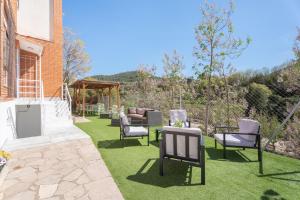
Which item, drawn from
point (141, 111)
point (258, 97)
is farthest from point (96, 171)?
point (141, 111)

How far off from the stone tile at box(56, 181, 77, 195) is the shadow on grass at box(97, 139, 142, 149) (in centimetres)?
218

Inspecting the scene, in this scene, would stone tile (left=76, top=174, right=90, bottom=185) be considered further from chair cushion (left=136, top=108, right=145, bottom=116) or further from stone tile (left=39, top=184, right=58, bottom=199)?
chair cushion (left=136, top=108, right=145, bottom=116)

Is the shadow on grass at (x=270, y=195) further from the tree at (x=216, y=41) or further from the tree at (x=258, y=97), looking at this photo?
the tree at (x=216, y=41)

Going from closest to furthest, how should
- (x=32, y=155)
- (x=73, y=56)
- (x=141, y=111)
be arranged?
1. (x=32, y=155)
2. (x=141, y=111)
3. (x=73, y=56)

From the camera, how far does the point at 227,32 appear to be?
7.29m

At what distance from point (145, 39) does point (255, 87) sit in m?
10.0

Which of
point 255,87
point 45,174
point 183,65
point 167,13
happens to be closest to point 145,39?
point 183,65

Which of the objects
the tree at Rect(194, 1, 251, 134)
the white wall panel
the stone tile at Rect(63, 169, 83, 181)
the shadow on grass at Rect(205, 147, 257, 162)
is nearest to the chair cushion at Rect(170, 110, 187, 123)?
the tree at Rect(194, 1, 251, 134)

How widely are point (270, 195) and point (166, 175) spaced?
1.72m

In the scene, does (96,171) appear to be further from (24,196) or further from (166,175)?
(166,175)

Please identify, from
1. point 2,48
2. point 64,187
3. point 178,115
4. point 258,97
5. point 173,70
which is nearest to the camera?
point 64,187

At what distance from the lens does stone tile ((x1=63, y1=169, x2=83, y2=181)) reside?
11.2 ft

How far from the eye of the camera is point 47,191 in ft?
9.77

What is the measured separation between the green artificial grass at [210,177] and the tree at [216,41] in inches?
130
